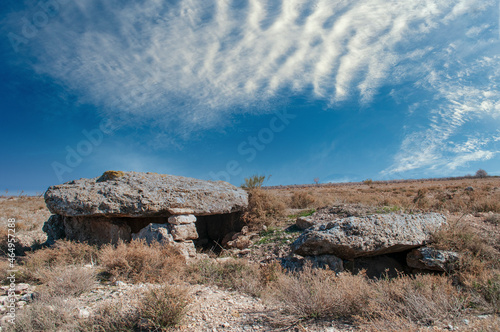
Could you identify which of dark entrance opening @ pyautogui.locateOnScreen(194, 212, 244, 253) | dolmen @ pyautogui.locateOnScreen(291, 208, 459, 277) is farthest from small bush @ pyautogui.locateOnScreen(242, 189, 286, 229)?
dolmen @ pyautogui.locateOnScreen(291, 208, 459, 277)

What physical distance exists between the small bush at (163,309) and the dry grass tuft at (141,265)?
1350 mm

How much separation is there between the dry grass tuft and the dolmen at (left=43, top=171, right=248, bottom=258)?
1.18 meters

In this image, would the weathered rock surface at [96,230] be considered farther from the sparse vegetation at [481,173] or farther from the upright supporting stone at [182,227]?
the sparse vegetation at [481,173]

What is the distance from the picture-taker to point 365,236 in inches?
245

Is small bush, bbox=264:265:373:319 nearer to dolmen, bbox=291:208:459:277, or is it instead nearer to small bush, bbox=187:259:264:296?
small bush, bbox=187:259:264:296

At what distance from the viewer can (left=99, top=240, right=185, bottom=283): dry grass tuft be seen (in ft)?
17.1

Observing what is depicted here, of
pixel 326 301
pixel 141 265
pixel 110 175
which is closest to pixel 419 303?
pixel 326 301

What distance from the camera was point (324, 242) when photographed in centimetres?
617

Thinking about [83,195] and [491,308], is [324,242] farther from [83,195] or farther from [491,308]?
[83,195]

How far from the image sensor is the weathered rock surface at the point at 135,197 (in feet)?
23.6

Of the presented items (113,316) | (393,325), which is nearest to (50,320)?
(113,316)

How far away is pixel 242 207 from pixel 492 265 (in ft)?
21.4

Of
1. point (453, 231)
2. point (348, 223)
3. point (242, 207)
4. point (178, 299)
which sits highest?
point (242, 207)

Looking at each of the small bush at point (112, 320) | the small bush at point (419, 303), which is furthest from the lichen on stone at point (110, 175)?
the small bush at point (419, 303)
